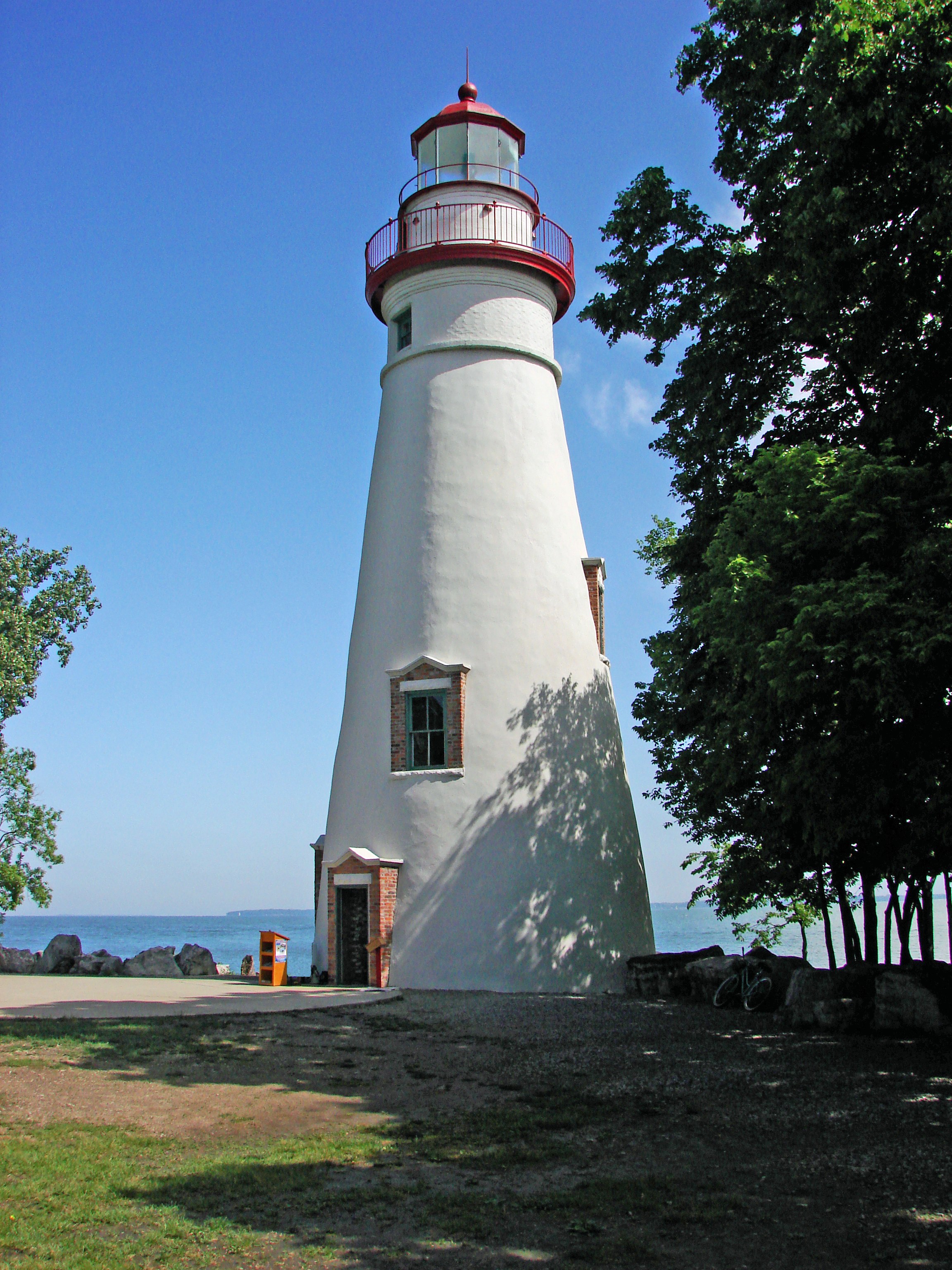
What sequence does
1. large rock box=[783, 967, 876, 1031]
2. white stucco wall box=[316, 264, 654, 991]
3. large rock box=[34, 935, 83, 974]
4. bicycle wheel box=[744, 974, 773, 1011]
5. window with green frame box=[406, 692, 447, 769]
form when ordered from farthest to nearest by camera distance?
large rock box=[34, 935, 83, 974]
window with green frame box=[406, 692, 447, 769]
white stucco wall box=[316, 264, 654, 991]
bicycle wheel box=[744, 974, 773, 1011]
large rock box=[783, 967, 876, 1031]

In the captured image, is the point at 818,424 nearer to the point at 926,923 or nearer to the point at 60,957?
the point at 926,923

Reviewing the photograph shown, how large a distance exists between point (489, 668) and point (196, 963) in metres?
9.47

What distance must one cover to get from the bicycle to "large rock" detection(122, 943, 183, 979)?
1082 cm

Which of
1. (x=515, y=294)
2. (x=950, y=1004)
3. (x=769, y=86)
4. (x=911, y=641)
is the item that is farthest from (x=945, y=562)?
(x=515, y=294)

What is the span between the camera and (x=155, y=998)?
1487 centimetres

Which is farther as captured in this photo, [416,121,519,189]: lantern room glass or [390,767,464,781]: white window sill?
[416,121,519,189]: lantern room glass

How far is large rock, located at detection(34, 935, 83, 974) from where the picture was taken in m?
21.4

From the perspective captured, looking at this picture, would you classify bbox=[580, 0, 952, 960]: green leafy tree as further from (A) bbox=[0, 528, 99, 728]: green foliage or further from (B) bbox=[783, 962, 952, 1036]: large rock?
(A) bbox=[0, 528, 99, 728]: green foliage

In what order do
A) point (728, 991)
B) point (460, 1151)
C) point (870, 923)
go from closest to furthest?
point (460, 1151) → point (728, 991) → point (870, 923)

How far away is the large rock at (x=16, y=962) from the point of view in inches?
853

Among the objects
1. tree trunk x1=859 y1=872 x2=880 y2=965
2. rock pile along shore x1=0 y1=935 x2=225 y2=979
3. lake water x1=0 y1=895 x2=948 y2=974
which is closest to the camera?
tree trunk x1=859 y1=872 x2=880 y2=965

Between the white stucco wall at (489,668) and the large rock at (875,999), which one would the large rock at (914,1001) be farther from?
the white stucco wall at (489,668)

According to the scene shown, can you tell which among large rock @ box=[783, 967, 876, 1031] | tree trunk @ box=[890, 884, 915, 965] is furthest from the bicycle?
tree trunk @ box=[890, 884, 915, 965]

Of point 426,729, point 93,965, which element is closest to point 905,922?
point 426,729
